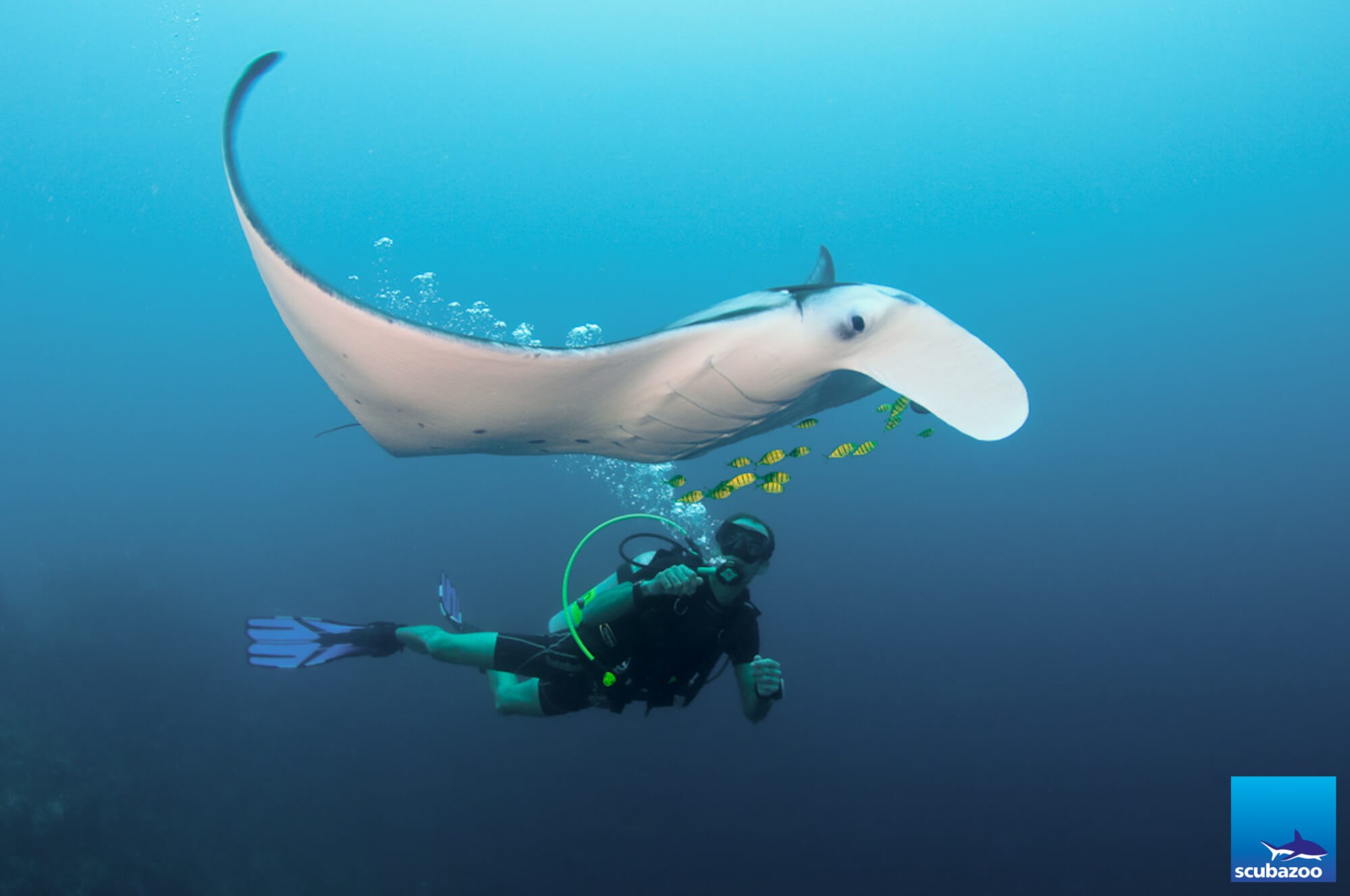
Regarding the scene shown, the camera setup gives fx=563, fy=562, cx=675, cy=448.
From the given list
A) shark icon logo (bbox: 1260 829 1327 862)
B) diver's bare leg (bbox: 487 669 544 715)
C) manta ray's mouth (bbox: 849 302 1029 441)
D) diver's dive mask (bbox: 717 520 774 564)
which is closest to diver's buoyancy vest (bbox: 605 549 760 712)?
diver's dive mask (bbox: 717 520 774 564)

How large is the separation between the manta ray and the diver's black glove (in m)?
2.78

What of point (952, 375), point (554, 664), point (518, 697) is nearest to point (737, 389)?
point (952, 375)

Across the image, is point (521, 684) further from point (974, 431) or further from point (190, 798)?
point (190, 798)

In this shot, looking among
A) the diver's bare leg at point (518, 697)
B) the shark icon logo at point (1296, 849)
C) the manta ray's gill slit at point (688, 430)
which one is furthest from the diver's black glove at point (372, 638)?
the shark icon logo at point (1296, 849)

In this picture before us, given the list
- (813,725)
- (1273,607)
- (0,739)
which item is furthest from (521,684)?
(1273,607)

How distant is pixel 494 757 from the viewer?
10.9 m

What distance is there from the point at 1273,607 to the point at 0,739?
A: 110ft

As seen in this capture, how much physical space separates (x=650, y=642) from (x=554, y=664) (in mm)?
636

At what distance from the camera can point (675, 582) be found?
10.2 feet

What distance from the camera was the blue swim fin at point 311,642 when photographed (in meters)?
4.75

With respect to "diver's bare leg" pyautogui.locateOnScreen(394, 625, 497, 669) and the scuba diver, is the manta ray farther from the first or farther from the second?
"diver's bare leg" pyautogui.locateOnScreen(394, 625, 497, 669)

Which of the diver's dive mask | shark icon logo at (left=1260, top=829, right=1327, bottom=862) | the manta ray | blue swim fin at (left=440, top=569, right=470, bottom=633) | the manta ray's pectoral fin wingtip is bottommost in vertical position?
shark icon logo at (left=1260, top=829, right=1327, bottom=862)

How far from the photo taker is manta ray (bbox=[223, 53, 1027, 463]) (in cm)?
211

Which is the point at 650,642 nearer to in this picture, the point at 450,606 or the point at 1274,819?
the point at 450,606
